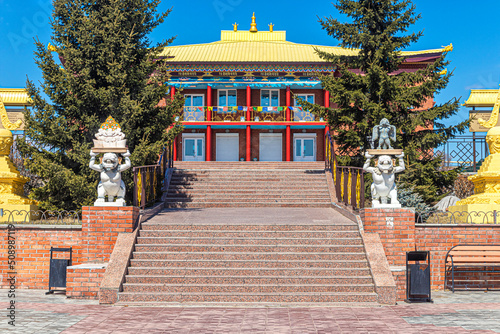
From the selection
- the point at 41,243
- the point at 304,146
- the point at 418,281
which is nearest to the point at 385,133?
the point at 418,281

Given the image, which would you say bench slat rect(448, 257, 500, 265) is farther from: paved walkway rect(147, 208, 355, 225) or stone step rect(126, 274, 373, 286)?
stone step rect(126, 274, 373, 286)

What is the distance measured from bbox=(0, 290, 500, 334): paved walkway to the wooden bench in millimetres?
1426

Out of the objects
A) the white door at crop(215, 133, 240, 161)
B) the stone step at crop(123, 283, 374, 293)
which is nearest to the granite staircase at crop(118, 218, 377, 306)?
the stone step at crop(123, 283, 374, 293)

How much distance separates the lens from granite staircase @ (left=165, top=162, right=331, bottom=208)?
48.3ft

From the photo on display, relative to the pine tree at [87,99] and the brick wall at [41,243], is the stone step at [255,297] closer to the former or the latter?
the brick wall at [41,243]

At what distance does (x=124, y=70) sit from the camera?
513 inches

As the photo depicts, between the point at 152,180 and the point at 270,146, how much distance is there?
15320 millimetres

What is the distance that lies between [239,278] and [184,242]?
1.56 meters

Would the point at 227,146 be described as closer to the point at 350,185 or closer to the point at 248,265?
the point at 350,185

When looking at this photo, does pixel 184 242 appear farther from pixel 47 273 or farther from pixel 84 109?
pixel 84 109

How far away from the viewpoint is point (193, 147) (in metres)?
28.2

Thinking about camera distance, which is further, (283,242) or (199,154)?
(199,154)

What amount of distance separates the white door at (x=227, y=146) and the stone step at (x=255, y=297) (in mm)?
19952

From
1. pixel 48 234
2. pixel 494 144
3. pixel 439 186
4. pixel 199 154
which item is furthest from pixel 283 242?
pixel 199 154
